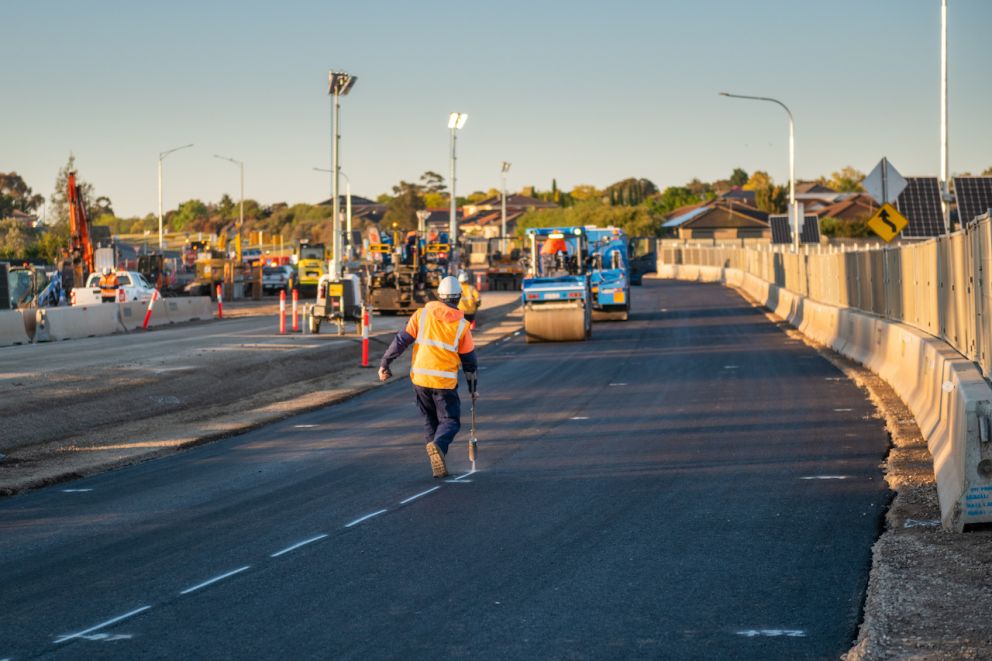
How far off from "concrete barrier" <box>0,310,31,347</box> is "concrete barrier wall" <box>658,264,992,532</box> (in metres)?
20.3

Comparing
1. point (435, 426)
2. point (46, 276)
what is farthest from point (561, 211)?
point (435, 426)

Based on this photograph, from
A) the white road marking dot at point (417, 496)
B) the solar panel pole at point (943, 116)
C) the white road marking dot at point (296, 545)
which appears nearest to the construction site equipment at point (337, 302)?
the solar panel pole at point (943, 116)

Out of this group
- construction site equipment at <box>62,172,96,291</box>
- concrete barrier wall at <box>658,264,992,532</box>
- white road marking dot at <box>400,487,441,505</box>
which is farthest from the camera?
construction site equipment at <box>62,172,96,291</box>

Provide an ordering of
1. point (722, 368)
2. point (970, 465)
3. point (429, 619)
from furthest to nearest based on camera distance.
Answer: point (722, 368), point (970, 465), point (429, 619)

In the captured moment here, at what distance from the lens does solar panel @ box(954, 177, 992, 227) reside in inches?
2030

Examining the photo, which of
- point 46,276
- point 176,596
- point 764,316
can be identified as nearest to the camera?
point 176,596

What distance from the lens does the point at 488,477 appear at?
13.4m

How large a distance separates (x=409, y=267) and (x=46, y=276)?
1482 centimetres

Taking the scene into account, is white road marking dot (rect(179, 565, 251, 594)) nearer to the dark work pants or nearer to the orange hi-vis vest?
the dark work pants

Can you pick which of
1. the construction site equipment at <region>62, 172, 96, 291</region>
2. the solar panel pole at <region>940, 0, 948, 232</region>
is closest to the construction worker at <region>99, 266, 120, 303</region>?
the construction site equipment at <region>62, 172, 96, 291</region>

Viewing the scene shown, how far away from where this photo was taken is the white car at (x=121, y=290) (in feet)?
162

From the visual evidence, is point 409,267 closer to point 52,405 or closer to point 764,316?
point 764,316

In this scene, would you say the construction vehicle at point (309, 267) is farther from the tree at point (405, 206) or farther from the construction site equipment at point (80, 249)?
the tree at point (405, 206)

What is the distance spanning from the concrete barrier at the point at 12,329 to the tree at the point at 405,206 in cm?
13285
